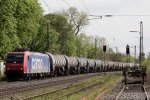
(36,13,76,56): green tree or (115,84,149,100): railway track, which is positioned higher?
(36,13,76,56): green tree

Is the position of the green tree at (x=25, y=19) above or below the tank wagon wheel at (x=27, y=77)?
above

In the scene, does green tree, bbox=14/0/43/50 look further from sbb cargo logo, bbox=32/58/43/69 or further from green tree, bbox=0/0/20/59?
sbb cargo logo, bbox=32/58/43/69

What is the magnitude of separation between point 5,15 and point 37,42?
38429mm

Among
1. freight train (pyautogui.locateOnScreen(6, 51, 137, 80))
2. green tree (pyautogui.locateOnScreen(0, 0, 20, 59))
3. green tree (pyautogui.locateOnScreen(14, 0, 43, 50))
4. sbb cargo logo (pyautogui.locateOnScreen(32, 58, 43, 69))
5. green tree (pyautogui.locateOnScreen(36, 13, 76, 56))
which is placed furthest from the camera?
green tree (pyautogui.locateOnScreen(36, 13, 76, 56))

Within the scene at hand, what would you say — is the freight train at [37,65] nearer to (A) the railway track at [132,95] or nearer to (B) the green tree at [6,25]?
(B) the green tree at [6,25]

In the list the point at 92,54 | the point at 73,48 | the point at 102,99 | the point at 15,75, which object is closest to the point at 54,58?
the point at 15,75

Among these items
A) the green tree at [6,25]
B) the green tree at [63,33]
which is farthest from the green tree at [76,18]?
the green tree at [6,25]

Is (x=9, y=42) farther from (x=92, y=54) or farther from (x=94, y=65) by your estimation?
(x=92, y=54)

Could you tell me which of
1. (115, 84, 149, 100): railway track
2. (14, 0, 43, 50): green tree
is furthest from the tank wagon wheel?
(14, 0, 43, 50): green tree

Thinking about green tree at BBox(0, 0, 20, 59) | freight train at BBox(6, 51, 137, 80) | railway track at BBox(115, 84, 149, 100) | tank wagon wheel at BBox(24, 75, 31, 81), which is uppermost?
green tree at BBox(0, 0, 20, 59)

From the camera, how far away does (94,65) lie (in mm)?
90500

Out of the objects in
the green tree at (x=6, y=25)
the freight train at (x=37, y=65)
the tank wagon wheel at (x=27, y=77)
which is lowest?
the tank wagon wheel at (x=27, y=77)

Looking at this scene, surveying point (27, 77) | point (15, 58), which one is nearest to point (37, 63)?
point (27, 77)

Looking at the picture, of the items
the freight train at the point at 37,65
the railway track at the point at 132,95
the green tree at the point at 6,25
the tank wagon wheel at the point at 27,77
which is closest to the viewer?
the railway track at the point at 132,95
